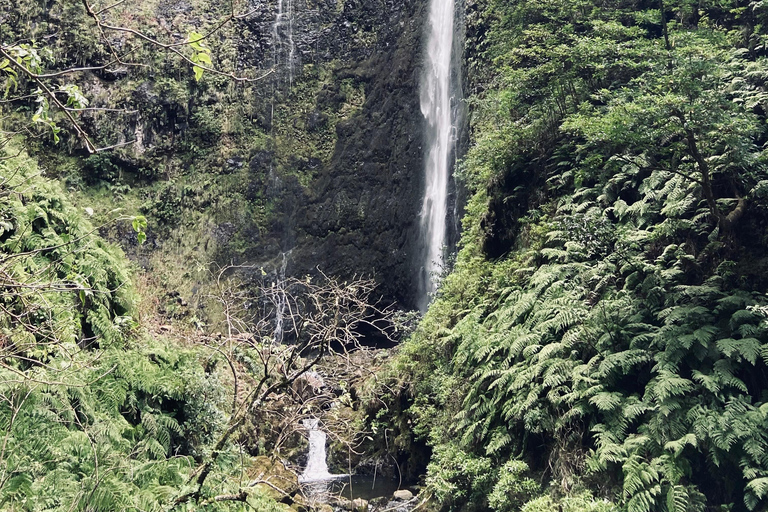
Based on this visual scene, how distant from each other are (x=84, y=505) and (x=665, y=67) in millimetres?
8258

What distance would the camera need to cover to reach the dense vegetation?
652cm

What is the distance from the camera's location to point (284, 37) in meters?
26.0

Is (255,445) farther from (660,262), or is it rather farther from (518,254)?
(660,262)

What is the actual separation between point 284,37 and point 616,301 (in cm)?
2187

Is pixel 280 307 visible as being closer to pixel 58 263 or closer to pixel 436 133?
pixel 436 133

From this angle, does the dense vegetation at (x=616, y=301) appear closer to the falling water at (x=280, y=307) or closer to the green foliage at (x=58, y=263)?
the green foliage at (x=58, y=263)

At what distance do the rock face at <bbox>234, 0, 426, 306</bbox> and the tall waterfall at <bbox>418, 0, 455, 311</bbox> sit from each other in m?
0.54

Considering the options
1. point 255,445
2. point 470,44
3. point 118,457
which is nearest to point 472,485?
point 255,445

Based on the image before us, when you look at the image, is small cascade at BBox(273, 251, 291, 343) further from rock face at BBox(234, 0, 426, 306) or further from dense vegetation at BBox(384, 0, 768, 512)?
dense vegetation at BBox(384, 0, 768, 512)

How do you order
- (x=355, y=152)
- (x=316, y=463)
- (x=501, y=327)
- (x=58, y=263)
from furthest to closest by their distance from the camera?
(x=355, y=152) < (x=316, y=463) < (x=501, y=327) < (x=58, y=263)

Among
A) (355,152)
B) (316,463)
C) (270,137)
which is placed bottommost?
(316,463)

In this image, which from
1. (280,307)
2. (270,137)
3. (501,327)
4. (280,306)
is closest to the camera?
(501,327)

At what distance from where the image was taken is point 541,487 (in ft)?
25.0

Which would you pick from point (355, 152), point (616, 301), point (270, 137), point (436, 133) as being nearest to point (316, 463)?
point (616, 301)
